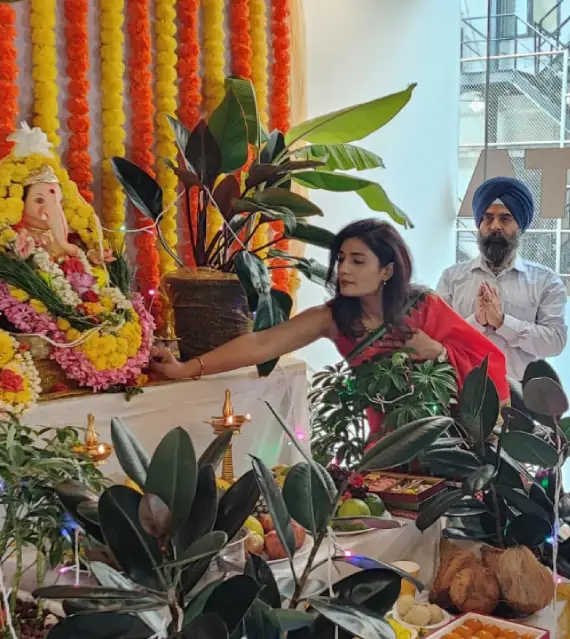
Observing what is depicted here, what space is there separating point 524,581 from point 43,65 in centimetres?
186

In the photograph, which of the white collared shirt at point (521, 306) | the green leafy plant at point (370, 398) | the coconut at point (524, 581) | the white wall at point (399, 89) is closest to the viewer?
the coconut at point (524, 581)

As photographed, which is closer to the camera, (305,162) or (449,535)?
(449,535)

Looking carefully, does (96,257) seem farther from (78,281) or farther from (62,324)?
(62,324)

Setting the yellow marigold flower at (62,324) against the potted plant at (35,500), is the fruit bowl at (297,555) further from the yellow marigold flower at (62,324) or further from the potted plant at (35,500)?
the yellow marigold flower at (62,324)

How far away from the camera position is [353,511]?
6.41 feet

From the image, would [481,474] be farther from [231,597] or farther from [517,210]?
[517,210]

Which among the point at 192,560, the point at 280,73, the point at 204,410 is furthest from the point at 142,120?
the point at 192,560

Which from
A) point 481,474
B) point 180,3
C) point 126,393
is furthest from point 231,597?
point 180,3

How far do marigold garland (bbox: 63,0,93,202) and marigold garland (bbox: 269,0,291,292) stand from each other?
942 mm

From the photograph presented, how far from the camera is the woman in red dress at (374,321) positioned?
7.86ft

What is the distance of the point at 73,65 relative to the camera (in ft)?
8.25

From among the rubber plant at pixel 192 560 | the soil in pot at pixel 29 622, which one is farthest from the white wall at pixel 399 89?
the rubber plant at pixel 192 560

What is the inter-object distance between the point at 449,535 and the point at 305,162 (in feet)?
3.62

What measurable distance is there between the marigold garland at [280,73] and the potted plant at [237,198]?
576 mm
